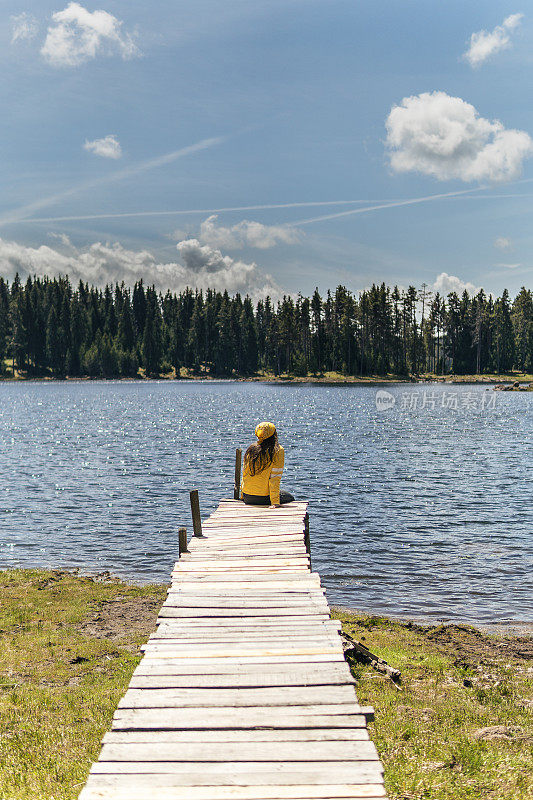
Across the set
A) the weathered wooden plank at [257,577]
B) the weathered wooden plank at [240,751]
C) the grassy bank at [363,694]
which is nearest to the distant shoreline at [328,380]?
the grassy bank at [363,694]

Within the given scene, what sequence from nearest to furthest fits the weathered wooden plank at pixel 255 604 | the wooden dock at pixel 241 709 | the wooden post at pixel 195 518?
the wooden dock at pixel 241 709, the weathered wooden plank at pixel 255 604, the wooden post at pixel 195 518

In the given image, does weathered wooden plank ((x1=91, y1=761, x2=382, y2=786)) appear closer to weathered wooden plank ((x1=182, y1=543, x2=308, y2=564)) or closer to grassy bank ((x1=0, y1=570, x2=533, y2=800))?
grassy bank ((x1=0, y1=570, x2=533, y2=800))

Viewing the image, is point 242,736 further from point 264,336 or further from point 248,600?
point 264,336

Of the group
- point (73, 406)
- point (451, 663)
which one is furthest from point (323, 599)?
point (73, 406)

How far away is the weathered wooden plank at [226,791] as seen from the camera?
4.68 m

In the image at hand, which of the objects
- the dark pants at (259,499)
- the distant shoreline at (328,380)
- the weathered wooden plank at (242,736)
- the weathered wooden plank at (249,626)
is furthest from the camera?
the distant shoreline at (328,380)

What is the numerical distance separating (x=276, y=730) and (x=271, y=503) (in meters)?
10.1

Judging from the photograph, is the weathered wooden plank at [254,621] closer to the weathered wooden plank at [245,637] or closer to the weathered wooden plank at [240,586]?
the weathered wooden plank at [245,637]

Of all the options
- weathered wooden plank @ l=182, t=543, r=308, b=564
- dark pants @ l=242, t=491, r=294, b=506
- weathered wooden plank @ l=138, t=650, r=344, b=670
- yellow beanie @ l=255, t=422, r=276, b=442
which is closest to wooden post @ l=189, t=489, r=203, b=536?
weathered wooden plank @ l=182, t=543, r=308, b=564

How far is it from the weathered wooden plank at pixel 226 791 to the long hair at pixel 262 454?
9.63m

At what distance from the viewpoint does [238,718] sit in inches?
230

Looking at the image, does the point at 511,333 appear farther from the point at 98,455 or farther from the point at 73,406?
the point at 98,455

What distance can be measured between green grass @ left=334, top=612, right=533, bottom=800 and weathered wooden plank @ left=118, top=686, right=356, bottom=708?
1352mm

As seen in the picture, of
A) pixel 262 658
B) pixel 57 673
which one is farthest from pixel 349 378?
pixel 262 658
